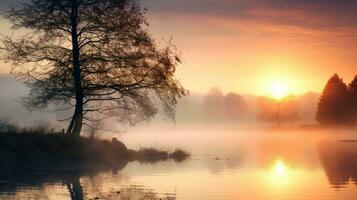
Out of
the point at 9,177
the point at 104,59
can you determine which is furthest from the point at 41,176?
the point at 104,59

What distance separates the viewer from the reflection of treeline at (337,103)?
9538cm

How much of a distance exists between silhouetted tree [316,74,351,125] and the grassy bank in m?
66.2

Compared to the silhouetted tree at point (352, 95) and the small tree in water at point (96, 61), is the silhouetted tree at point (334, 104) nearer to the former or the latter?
the silhouetted tree at point (352, 95)

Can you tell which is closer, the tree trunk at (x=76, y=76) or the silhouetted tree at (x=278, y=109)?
the tree trunk at (x=76, y=76)

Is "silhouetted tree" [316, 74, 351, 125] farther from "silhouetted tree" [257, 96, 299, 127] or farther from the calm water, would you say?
the calm water

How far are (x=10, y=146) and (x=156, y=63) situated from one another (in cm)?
1062

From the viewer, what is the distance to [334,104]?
96750 mm

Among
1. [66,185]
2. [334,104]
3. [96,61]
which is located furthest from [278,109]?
[66,185]

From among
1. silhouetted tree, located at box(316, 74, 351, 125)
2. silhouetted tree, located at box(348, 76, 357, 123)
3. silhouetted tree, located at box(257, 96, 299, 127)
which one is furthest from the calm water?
silhouetted tree, located at box(257, 96, 299, 127)

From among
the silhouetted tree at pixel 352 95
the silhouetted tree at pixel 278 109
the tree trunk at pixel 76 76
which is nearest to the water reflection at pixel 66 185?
the tree trunk at pixel 76 76

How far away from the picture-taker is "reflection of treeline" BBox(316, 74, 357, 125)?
9538cm

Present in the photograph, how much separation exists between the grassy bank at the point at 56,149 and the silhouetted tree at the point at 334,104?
66.2 metres

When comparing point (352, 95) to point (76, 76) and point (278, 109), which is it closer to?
point (278, 109)

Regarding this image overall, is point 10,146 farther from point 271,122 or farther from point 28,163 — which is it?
point 271,122
